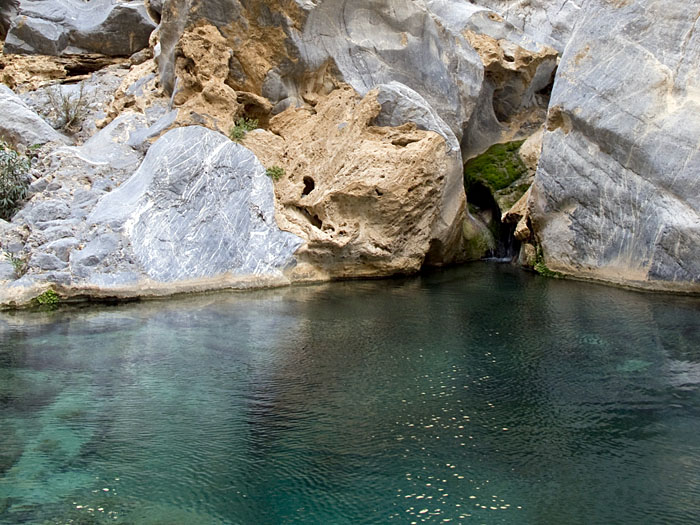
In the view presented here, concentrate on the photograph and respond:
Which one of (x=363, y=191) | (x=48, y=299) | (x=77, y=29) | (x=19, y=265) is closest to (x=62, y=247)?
(x=19, y=265)

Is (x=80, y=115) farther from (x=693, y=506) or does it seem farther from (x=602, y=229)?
(x=693, y=506)

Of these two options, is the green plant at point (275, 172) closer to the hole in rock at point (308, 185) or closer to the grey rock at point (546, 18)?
the hole in rock at point (308, 185)

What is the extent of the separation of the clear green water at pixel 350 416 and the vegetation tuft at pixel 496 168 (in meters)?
8.10

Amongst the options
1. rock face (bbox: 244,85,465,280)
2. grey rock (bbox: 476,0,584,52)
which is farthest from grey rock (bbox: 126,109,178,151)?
grey rock (bbox: 476,0,584,52)

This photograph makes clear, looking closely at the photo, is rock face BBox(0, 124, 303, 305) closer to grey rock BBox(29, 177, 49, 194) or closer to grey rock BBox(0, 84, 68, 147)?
grey rock BBox(29, 177, 49, 194)

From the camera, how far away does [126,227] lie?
12.0 metres

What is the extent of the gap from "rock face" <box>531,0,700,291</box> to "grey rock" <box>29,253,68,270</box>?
401 inches

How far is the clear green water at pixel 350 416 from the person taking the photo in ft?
15.1

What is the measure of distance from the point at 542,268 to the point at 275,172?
647 cm

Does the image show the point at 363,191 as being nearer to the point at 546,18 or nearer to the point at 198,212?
the point at 198,212

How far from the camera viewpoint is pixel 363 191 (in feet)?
43.6

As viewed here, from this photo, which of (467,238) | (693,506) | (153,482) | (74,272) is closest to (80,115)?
(74,272)

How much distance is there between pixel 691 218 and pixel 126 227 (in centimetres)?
1028

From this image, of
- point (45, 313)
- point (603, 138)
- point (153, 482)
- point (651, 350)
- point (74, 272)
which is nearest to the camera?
point (153, 482)
